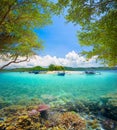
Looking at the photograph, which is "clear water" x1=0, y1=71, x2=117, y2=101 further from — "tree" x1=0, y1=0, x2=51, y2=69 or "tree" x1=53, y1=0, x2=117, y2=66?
"tree" x1=53, y1=0, x2=117, y2=66

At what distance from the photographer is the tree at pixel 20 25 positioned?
10938 mm

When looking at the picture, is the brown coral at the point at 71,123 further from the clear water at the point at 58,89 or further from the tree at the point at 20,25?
the clear water at the point at 58,89

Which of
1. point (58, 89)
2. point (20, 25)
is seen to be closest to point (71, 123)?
point (20, 25)

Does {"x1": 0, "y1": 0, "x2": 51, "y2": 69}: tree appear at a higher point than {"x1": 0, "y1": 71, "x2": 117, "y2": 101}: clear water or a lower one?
higher

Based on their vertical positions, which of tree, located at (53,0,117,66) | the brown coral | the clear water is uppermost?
tree, located at (53,0,117,66)

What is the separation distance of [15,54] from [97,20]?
641 cm

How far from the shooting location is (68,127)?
593 inches

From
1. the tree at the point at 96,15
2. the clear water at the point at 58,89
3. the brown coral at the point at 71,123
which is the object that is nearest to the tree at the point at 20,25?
the tree at the point at 96,15

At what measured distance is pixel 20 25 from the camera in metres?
12.7

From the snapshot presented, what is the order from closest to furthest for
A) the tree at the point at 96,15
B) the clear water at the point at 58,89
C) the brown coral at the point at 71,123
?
the tree at the point at 96,15, the brown coral at the point at 71,123, the clear water at the point at 58,89

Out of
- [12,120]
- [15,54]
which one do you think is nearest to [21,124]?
[12,120]

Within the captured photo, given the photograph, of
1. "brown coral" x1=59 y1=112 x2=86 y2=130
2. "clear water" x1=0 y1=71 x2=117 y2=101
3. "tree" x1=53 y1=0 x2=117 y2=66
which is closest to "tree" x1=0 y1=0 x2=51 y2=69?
"tree" x1=53 y1=0 x2=117 y2=66

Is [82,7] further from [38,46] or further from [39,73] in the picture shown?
[39,73]

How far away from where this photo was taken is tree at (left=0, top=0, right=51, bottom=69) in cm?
1094
